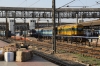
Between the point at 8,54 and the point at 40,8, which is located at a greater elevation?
the point at 40,8

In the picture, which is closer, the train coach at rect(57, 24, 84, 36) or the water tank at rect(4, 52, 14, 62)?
the water tank at rect(4, 52, 14, 62)

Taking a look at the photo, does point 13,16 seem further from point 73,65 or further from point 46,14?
point 73,65

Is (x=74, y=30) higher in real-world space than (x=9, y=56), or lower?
higher

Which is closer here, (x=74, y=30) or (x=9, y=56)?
(x=9, y=56)

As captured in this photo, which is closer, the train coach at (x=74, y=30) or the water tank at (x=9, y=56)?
the water tank at (x=9, y=56)

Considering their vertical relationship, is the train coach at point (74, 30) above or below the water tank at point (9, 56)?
A: above

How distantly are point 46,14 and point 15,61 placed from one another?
3041 inches

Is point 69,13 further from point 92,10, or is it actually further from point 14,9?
point 14,9

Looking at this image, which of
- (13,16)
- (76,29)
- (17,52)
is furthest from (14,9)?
(17,52)

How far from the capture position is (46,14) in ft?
309

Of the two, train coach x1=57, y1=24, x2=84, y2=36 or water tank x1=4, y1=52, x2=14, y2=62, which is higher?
train coach x1=57, y1=24, x2=84, y2=36

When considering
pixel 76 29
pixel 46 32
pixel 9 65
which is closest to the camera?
pixel 9 65

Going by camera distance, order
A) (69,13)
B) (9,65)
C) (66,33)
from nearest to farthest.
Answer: (9,65) < (66,33) < (69,13)

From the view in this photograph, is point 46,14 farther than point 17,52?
Yes
